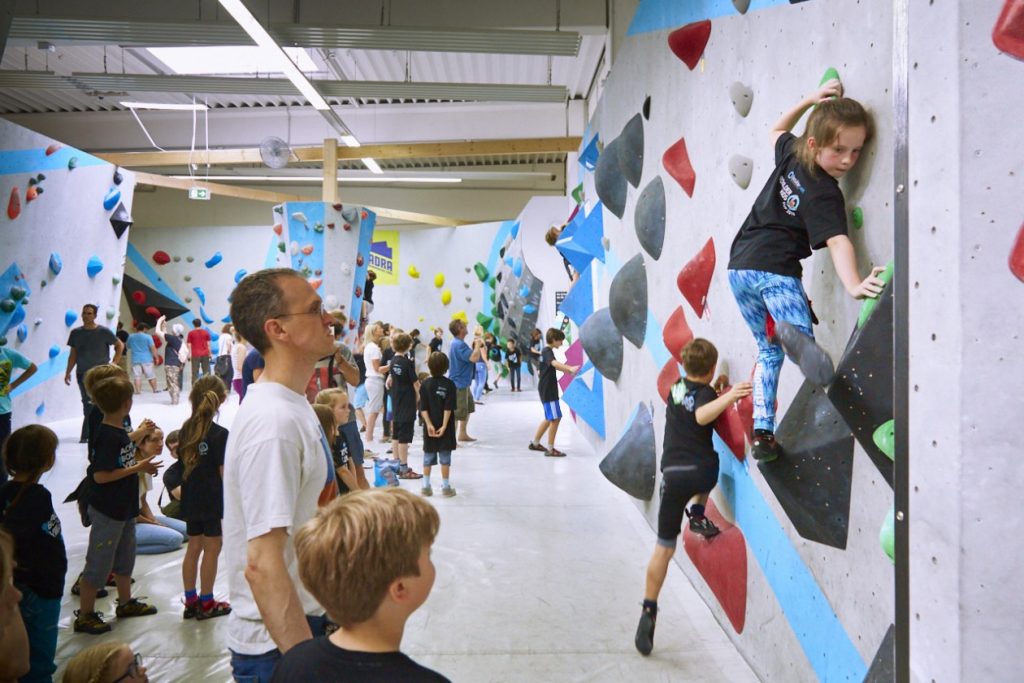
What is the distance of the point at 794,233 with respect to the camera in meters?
2.11

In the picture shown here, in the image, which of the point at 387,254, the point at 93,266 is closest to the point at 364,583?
the point at 93,266

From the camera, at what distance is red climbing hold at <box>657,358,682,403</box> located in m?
3.75

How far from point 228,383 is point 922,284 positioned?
12482 millimetres

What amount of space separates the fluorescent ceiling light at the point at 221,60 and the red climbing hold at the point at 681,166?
21.1ft

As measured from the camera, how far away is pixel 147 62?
32.1ft

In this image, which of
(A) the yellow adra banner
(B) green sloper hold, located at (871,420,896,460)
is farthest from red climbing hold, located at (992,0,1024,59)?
(A) the yellow adra banner

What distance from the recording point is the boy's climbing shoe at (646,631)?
292cm

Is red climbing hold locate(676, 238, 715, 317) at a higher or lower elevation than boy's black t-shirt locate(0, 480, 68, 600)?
higher

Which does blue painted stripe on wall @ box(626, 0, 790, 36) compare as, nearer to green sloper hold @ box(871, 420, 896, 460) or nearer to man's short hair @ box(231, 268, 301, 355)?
green sloper hold @ box(871, 420, 896, 460)

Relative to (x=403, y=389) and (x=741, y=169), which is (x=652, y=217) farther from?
(x=403, y=389)

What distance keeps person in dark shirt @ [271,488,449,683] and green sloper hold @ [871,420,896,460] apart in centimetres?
119

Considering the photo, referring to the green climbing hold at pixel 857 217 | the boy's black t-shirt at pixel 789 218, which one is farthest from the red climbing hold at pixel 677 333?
the green climbing hold at pixel 857 217

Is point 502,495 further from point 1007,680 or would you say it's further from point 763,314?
point 1007,680

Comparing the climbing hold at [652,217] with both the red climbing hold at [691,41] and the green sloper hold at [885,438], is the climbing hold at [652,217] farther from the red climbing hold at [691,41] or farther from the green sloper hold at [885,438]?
the green sloper hold at [885,438]
